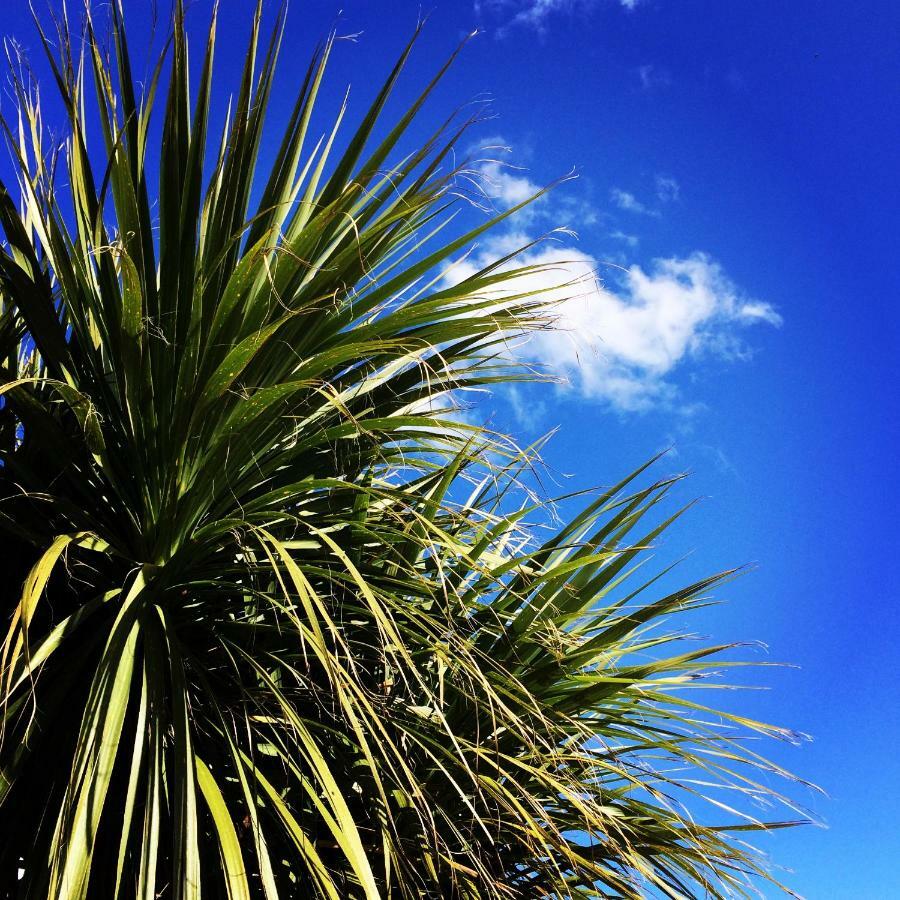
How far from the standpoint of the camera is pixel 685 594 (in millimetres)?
2500

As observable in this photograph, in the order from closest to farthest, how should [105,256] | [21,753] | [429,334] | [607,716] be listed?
[21,753] → [105,256] → [429,334] → [607,716]

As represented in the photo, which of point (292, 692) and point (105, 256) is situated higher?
point (105, 256)

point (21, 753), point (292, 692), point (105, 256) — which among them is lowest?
point (21, 753)

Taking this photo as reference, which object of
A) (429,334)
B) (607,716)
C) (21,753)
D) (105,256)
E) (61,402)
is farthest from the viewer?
(607,716)

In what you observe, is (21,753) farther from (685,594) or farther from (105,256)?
(685,594)

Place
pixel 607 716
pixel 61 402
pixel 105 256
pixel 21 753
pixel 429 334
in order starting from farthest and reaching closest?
pixel 607 716 < pixel 61 402 < pixel 429 334 < pixel 105 256 < pixel 21 753

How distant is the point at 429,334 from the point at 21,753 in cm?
118

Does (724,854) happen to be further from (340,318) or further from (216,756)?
(340,318)

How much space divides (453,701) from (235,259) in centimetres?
122

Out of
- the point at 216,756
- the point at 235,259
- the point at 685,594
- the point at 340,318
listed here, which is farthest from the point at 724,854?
the point at 235,259

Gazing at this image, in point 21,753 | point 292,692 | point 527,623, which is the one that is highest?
point 527,623

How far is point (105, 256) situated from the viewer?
1.89m

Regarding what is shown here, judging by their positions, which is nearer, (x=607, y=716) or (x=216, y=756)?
(x=216, y=756)

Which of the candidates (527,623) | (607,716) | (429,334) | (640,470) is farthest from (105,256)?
(607,716)
